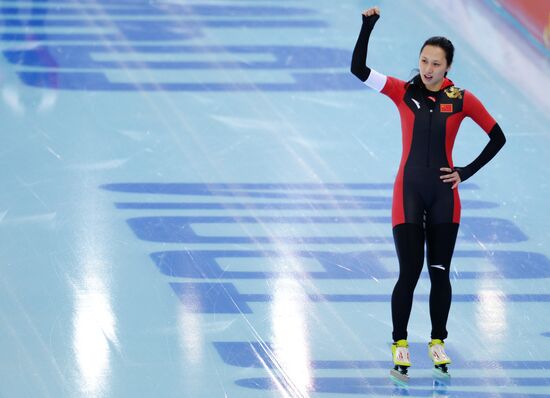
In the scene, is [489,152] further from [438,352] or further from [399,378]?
[399,378]

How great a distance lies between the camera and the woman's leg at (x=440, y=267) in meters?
6.64

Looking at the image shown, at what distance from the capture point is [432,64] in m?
6.54

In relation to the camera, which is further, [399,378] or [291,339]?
[291,339]

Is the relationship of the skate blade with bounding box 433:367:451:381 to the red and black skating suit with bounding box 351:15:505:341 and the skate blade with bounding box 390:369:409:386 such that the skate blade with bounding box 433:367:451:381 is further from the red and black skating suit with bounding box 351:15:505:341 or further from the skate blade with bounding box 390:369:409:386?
the red and black skating suit with bounding box 351:15:505:341

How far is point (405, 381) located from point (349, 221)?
2328 millimetres

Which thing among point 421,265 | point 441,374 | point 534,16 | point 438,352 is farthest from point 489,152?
point 534,16

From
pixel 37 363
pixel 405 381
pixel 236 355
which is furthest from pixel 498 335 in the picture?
pixel 37 363

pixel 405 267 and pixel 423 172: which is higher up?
pixel 423 172

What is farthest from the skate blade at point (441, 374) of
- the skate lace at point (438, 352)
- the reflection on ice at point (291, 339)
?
the reflection on ice at point (291, 339)

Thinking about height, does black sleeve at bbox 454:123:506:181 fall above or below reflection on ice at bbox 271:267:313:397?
above

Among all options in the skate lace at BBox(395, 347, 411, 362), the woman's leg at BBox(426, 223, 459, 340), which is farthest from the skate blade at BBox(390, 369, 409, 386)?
the woman's leg at BBox(426, 223, 459, 340)

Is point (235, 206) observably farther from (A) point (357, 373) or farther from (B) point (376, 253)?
(A) point (357, 373)

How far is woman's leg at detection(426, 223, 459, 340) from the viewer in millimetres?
6637

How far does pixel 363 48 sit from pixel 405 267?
1.16m
